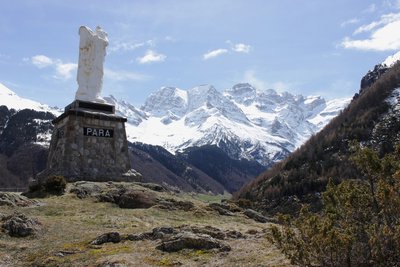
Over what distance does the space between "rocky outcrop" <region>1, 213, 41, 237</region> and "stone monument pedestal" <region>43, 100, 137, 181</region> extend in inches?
523

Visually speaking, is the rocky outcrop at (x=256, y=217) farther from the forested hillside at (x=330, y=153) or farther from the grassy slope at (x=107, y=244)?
the forested hillside at (x=330, y=153)

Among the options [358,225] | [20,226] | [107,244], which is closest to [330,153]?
[20,226]

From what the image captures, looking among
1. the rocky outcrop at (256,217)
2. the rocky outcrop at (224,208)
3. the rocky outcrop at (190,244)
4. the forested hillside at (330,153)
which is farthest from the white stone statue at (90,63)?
the forested hillside at (330,153)

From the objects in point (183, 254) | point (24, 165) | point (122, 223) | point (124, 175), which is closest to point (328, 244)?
point (183, 254)

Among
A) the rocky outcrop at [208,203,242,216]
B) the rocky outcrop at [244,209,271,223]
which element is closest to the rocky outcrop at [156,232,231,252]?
the rocky outcrop at [208,203,242,216]

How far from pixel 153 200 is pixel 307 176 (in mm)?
124031

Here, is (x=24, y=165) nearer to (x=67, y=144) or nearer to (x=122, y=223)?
(x=67, y=144)

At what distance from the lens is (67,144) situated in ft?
114

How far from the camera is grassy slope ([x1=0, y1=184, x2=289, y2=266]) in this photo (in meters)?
14.9

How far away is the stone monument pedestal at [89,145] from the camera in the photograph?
1360 inches

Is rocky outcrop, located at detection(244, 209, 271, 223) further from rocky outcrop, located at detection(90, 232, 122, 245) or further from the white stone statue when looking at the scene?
the white stone statue

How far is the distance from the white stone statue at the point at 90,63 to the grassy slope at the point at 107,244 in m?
14.6

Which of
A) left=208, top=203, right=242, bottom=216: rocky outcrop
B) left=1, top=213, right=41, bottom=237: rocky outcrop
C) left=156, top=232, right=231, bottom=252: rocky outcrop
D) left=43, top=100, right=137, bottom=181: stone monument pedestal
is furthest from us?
left=43, top=100, right=137, bottom=181: stone monument pedestal

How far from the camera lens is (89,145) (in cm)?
3578
